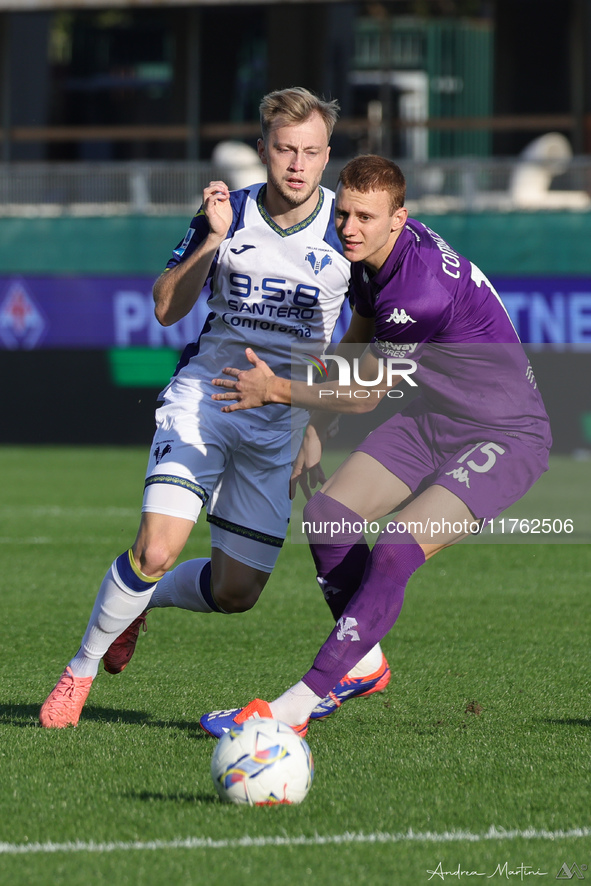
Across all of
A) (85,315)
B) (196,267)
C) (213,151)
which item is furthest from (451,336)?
(213,151)

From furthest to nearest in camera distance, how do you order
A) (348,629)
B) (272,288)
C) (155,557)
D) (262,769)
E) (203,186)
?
(203,186)
(272,288)
(155,557)
(348,629)
(262,769)

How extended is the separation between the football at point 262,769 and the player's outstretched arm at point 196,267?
1593 mm

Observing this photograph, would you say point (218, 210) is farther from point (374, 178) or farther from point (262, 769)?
point (262, 769)

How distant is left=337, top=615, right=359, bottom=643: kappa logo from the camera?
404cm

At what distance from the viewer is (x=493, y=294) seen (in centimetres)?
449

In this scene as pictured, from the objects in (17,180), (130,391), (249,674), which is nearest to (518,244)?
(130,391)

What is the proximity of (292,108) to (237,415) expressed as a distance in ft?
3.85

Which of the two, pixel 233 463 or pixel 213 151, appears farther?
pixel 213 151

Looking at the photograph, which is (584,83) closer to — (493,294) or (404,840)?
(493,294)

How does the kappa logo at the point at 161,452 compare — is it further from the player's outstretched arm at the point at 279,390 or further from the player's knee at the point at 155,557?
the player's outstretched arm at the point at 279,390

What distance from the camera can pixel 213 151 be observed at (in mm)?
26406

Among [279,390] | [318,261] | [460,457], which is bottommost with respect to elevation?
[460,457]

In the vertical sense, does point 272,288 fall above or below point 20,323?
above

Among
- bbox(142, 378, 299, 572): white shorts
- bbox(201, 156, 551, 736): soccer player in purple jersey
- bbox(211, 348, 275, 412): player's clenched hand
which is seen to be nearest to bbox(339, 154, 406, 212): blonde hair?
bbox(201, 156, 551, 736): soccer player in purple jersey
